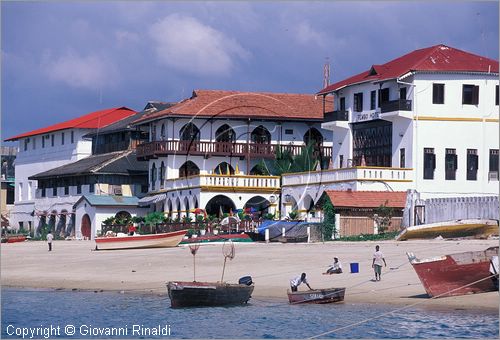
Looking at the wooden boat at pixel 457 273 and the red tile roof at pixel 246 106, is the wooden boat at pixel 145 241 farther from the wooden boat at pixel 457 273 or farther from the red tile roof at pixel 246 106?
the wooden boat at pixel 457 273

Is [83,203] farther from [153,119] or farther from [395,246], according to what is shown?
[395,246]

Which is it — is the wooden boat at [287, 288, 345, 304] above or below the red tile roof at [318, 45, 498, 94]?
below

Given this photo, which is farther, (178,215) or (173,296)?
(178,215)

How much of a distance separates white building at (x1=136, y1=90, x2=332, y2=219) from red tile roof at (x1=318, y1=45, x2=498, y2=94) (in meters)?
9.20

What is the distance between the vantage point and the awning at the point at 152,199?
75250mm

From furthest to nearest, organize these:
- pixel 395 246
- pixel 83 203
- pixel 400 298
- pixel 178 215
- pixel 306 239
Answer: pixel 83 203, pixel 178 215, pixel 306 239, pixel 395 246, pixel 400 298

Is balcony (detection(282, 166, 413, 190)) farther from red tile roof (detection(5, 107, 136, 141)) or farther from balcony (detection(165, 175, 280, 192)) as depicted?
red tile roof (detection(5, 107, 136, 141))

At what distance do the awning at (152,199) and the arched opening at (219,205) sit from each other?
4.09 meters

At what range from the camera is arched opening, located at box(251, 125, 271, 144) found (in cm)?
7725

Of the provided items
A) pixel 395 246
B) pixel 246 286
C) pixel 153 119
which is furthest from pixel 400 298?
pixel 153 119

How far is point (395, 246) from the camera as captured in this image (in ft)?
162

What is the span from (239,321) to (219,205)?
3590 centimetres

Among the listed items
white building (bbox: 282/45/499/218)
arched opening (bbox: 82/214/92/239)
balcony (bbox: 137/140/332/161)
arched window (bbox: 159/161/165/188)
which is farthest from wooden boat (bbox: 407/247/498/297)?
arched opening (bbox: 82/214/92/239)

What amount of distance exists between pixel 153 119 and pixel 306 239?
22.2 meters
